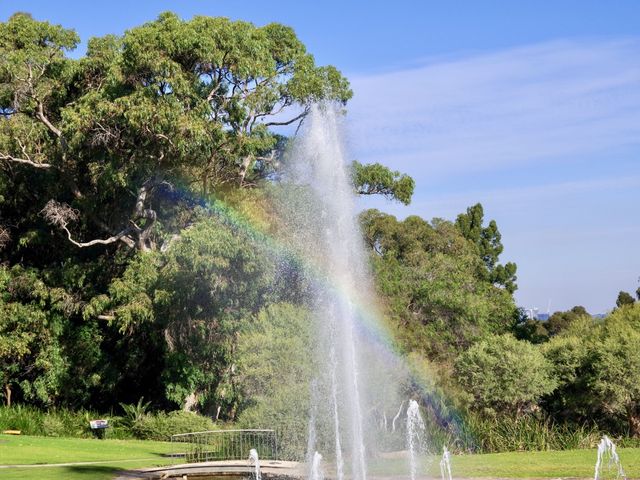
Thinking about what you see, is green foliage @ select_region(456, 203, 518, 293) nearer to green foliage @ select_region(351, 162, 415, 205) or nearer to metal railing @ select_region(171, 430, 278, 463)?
green foliage @ select_region(351, 162, 415, 205)

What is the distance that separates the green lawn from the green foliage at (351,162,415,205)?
16.5 m

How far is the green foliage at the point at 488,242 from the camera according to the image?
6900cm

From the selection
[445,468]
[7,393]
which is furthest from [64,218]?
[445,468]

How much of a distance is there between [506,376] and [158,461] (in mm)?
10093

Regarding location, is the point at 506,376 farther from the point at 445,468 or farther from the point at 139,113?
the point at 139,113

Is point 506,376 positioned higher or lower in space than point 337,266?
lower

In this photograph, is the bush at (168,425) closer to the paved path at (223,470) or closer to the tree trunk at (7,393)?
the tree trunk at (7,393)

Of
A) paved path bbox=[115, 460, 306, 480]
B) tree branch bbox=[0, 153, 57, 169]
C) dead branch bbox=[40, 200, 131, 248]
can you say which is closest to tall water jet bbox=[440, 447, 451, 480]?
paved path bbox=[115, 460, 306, 480]

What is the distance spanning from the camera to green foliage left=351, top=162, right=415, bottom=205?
128ft

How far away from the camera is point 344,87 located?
37.2 metres

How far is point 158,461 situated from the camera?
74.4 feet

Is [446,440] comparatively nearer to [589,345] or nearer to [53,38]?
[589,345]

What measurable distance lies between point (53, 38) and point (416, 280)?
17.3m

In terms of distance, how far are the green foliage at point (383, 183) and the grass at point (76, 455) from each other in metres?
15.4
